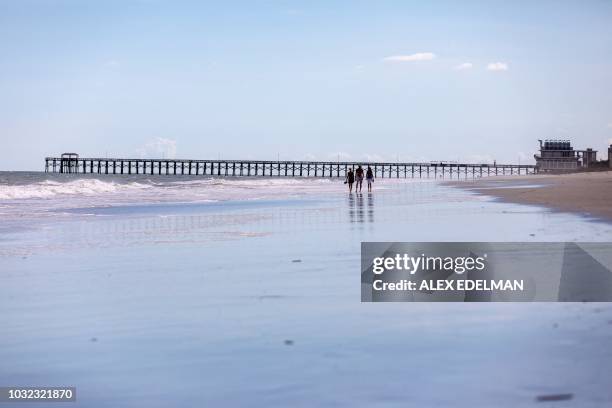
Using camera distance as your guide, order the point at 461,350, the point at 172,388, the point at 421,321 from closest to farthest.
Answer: the point at 172,388, the point at 461,350, the point at 421,321

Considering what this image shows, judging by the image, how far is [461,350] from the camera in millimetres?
4379

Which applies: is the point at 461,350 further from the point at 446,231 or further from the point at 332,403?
the point at 446,231

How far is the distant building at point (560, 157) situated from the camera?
432ft

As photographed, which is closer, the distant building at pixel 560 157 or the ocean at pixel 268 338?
the ocean at pixel 268 338

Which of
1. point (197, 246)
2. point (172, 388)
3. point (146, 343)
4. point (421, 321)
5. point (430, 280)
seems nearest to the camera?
point (172, 388)

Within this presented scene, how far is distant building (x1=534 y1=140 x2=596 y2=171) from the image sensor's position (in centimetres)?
13162

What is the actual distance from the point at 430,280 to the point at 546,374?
2843 mm

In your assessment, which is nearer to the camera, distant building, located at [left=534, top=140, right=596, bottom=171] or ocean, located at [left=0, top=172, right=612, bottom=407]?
ocean, located at [left=0, top=172, right=612, bottom=407]

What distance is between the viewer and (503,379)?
3.78 meters

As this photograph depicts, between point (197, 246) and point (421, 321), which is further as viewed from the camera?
point (197, 246)

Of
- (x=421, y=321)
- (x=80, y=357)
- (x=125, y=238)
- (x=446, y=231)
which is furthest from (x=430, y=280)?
(x=125, y=238)

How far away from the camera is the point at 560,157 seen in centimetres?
13400

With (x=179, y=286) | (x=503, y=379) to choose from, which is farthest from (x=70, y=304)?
(x=503, y=379)

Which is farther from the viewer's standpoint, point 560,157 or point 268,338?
point 560,157
